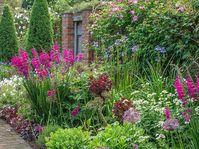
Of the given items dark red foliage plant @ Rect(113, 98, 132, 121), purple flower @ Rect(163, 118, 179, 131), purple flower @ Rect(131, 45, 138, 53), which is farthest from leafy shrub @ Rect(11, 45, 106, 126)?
purple flower @ Rect(163, 118, 179, 131)

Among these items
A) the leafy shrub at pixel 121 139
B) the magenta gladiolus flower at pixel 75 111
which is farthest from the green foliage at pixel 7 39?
the leafy shrub at pixel 121 139

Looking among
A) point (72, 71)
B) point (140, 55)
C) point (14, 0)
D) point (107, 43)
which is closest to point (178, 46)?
point (140, 55)

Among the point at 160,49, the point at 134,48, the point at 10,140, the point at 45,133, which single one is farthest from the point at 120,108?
the point at 134,48

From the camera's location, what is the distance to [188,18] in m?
5.78

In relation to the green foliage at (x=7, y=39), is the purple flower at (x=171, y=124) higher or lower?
higher

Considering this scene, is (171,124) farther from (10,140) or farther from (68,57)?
(68,57)

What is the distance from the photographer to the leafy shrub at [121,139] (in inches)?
133

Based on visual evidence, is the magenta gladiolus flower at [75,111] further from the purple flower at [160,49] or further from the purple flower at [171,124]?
the purple flower at [171,124]

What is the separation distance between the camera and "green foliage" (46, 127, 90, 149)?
363cm

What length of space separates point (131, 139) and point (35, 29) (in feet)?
26.9

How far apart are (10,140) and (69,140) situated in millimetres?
1512

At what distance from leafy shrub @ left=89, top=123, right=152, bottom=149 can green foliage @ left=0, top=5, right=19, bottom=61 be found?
9.18m

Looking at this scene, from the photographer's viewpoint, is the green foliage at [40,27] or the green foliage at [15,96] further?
the green foliage at [40,27]

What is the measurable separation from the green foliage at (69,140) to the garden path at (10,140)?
1.02m
